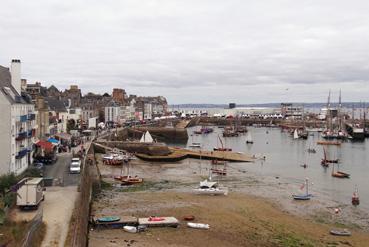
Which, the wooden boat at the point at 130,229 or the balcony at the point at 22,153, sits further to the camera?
the balcony at the point at 22,153

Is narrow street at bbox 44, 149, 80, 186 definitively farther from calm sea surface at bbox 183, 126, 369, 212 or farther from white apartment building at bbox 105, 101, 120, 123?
white apartment building at bbox 105, 101, 120, 123

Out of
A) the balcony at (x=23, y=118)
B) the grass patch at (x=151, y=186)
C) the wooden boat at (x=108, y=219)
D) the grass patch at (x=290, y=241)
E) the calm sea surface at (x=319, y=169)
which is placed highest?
the balcony at (x=23, y=118)

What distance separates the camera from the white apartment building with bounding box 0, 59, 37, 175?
38.1 meters

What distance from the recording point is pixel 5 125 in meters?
38.2

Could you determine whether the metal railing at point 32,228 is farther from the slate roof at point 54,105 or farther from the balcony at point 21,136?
the slate roof at point 54,105

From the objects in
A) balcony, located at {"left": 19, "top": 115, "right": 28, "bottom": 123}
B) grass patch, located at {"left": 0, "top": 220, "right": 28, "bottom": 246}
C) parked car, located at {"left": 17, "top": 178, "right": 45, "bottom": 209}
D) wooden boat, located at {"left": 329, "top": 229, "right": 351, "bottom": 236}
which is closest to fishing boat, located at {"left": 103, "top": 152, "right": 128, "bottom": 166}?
balcony, located at {"left": 19, "top": 115, "right": 28, "bottom": 123}

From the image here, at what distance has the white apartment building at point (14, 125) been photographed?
38062mm

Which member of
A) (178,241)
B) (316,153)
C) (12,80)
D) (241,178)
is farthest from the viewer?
(316,153)

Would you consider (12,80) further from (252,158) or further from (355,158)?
(355,158)

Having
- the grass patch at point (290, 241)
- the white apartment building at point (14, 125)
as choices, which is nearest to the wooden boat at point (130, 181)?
the white apartment building at point (14, 125)

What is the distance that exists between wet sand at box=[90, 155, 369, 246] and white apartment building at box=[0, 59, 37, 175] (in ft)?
24.8

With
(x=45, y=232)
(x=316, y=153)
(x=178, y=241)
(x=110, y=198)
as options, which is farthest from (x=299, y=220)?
(x=316, y=153)

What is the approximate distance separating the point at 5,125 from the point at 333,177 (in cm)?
3775

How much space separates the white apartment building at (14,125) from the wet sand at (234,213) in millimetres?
7550
